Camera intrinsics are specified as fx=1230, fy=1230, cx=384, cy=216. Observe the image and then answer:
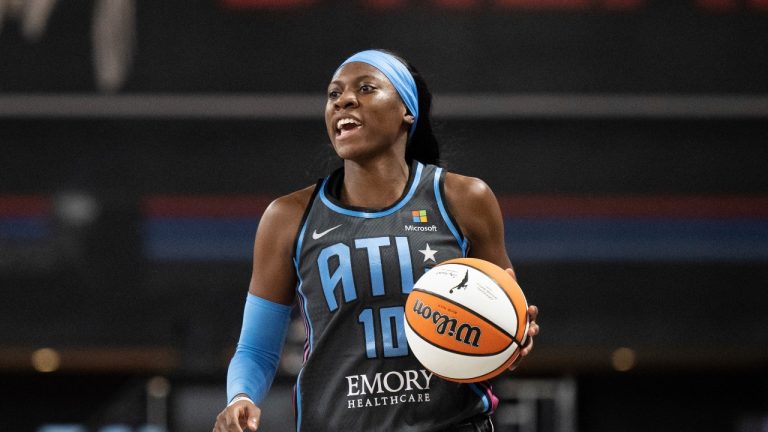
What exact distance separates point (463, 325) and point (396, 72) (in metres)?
0.70

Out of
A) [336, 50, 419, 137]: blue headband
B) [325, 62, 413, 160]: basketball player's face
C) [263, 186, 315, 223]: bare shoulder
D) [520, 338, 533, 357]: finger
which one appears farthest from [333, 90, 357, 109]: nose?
[520, 338, 533, 357]: finger

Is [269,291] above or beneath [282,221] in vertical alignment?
beneath

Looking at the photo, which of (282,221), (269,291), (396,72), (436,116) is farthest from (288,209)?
(436,116)

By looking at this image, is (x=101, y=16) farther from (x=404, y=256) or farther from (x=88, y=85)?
(x=404, y=256)

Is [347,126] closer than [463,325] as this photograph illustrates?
No

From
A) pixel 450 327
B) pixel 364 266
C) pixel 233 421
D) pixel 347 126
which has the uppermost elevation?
pixel 347 126

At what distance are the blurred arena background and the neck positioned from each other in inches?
129

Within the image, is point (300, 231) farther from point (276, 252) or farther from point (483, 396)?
point (483, 396)

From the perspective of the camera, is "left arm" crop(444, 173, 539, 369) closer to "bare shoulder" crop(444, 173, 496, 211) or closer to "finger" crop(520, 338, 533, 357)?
"bare shoulder" crop(444, 173, 496, 211)

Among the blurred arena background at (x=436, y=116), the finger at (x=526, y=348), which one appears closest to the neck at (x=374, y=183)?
the finger at (x=526, y=348)

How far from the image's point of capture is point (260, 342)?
2982 millimetres

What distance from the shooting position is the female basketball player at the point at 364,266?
281cm

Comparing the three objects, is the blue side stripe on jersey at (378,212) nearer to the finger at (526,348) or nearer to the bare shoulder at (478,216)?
the bare shoulder at (478,216)

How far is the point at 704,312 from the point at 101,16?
3510 mm
